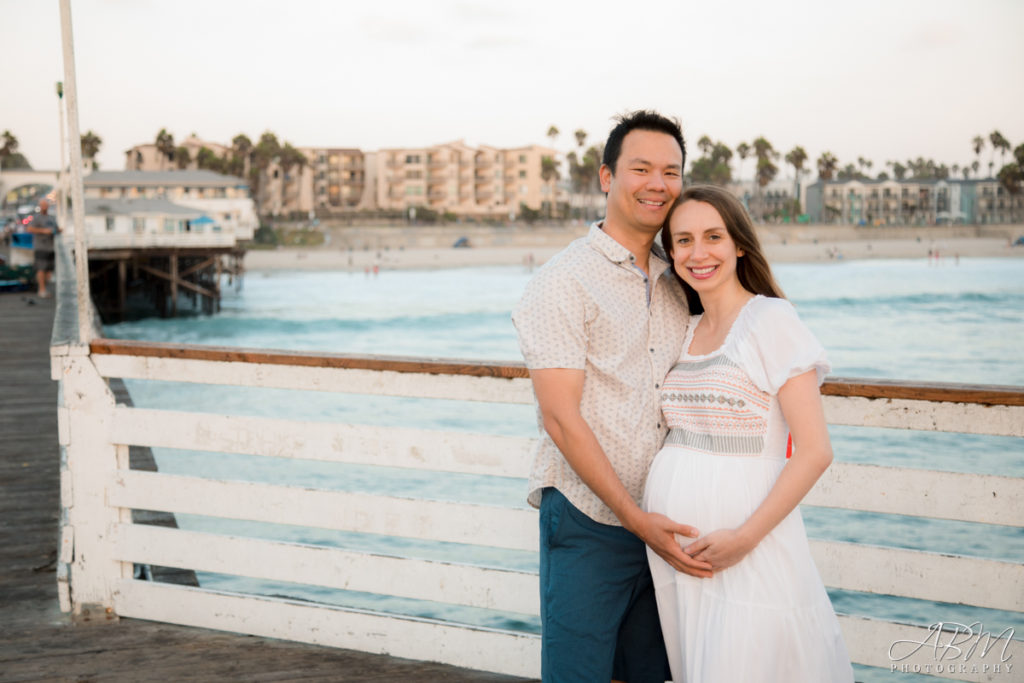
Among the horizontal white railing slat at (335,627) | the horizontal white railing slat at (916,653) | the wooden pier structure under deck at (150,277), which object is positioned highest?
the horizontal white railing slat at (916,653)

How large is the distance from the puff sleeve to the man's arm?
1.19 ft

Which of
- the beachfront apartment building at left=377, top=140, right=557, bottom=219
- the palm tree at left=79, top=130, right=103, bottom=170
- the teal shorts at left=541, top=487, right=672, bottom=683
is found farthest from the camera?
the beachfront apartment building at left=377, top=140, right=557, bottom=219

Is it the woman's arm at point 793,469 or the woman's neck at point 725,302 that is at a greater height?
the woman's neck at point 725,302

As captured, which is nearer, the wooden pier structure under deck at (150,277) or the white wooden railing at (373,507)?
the white wooden railing at (373,507)

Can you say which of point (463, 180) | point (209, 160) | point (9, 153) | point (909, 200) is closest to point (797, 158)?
point (909, 200)

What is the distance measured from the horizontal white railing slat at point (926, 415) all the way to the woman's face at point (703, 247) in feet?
2.03

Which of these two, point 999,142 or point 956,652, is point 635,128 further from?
point 999,142

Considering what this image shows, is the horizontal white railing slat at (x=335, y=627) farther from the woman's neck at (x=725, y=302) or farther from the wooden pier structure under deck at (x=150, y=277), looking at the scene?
the wooden pier structure under deck at (x=150, y=277)

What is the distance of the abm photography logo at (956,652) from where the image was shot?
265cm

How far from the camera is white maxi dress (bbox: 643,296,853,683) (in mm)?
2020

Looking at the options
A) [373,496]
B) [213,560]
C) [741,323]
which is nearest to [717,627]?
[741,323]

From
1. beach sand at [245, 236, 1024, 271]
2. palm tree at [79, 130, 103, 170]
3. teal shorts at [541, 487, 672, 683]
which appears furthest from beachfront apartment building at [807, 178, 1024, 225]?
teal shorts at [541, 487, 672, 683]

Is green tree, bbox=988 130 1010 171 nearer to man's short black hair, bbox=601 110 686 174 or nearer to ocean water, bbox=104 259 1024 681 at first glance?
ocean water, bbox=104 259 1024 681

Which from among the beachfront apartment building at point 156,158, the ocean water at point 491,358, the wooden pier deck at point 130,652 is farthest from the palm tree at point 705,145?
the wooden pier deck at point 130,652
